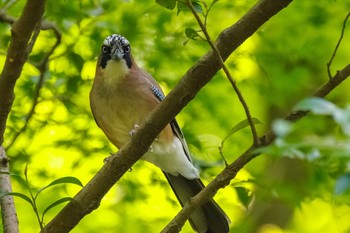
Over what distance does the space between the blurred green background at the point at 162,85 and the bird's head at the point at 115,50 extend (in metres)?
0.10

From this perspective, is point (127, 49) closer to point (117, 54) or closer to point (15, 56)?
point (117, 54)

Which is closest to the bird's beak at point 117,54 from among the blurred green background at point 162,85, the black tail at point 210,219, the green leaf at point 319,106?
the blurred green background at point 162,85

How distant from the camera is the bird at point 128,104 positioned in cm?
481

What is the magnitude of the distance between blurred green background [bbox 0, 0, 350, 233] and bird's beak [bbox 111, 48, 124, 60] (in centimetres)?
16

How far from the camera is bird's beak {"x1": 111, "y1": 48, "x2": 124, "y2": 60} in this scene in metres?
4.71

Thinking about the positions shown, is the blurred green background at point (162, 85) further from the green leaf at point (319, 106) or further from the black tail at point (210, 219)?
the green leaf at point (319, 106)

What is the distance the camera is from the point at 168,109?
3.16 m

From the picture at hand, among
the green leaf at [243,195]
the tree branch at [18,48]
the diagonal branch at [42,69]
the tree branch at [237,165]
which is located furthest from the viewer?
the diagonal branch at [42,69]

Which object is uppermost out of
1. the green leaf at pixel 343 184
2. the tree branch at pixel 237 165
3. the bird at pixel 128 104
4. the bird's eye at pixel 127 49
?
the green leaf at pixel 343 184

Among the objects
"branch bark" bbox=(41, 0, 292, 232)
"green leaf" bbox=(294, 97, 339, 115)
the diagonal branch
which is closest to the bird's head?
the diagonal branch

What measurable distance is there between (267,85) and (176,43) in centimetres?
105

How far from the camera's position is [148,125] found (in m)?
3.22

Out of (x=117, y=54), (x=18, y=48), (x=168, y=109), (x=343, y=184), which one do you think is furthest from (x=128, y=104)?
(x=343, y=184)

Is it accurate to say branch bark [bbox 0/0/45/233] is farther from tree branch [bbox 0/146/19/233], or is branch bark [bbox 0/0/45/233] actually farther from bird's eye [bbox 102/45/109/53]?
bird's eye [bbox 102/45/109/53]
